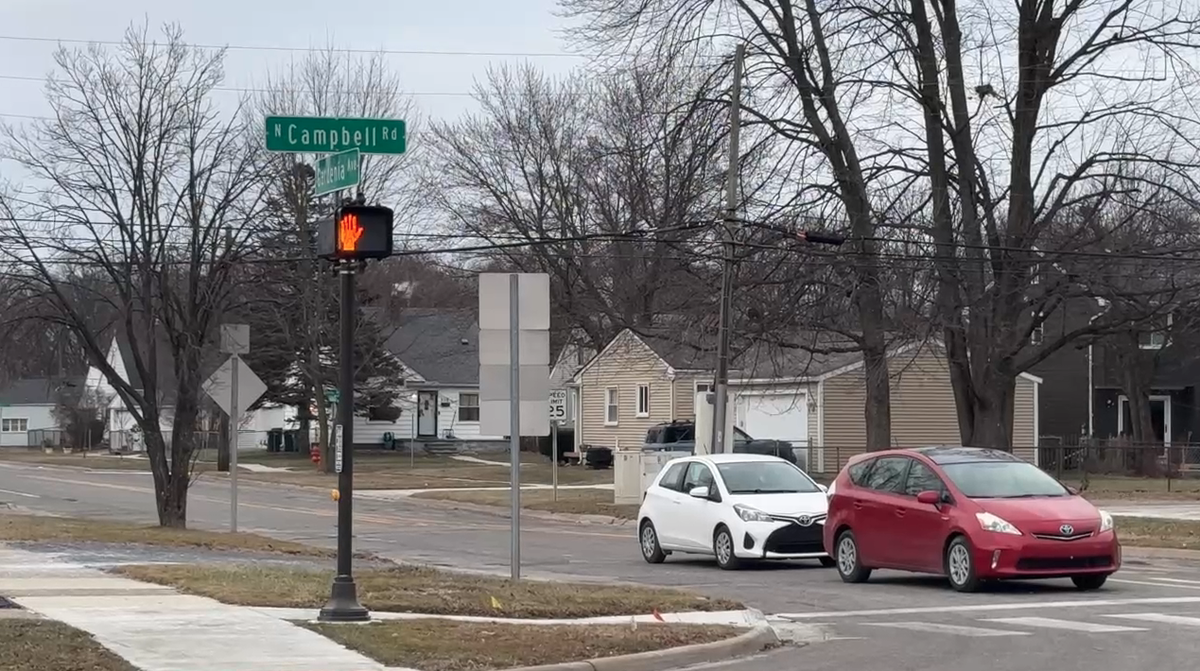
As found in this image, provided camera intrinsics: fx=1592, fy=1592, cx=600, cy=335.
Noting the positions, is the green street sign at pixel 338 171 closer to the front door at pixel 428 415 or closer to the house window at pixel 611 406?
the house window at pixel 611 406

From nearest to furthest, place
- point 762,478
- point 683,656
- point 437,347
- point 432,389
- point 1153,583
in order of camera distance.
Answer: point 683,656 < point 1153,583 < point 762,478 < point 432,389 < point 437,347

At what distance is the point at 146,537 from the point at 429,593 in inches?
392

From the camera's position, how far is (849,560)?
18.6 metres

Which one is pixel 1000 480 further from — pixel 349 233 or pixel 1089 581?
pixel 349 233

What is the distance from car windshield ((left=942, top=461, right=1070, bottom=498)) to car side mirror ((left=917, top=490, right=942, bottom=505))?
0.80 feet

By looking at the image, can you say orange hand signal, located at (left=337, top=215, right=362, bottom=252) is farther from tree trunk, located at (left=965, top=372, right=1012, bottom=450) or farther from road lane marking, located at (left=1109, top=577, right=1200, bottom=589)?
tree trunk, located at (left=965, top=372, right=1012, bottom=450)

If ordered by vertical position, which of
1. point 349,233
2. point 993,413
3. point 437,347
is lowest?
point 993,413

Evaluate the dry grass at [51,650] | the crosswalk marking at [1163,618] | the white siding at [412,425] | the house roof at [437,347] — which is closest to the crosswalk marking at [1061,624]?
the crosswalk marking at [1163,618]

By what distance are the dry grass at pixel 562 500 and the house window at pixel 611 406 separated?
16392mm

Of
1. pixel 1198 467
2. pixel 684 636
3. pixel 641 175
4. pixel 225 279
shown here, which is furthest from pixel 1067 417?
pixel 684 636

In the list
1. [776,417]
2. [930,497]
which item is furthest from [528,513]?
[930,497]

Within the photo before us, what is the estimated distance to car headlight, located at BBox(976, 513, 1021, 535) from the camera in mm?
16438

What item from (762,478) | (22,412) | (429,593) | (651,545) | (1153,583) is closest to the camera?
(429,593)

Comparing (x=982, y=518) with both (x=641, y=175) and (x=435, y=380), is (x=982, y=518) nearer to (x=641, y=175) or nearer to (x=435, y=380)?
(x=641, y=175)
